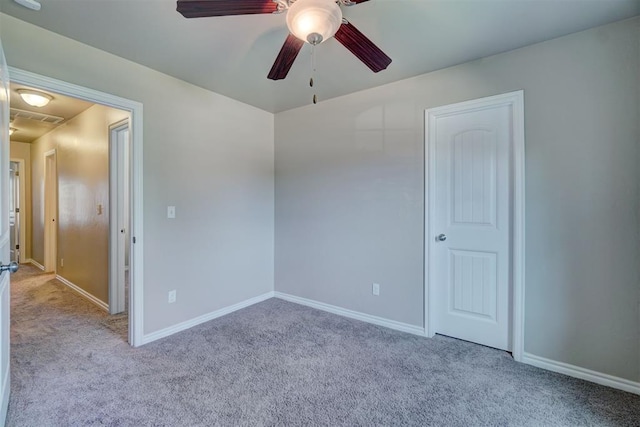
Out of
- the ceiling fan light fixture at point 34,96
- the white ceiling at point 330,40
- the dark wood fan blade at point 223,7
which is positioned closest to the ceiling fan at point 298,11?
the dark wood fan blade at point 223,7

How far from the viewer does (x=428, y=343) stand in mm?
2527

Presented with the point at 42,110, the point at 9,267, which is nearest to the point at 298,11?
the point at 9,267

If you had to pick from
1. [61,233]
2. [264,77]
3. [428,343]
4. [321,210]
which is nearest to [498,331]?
[428,343]

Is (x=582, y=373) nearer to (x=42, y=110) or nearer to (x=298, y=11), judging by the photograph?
(x=298, y=11)

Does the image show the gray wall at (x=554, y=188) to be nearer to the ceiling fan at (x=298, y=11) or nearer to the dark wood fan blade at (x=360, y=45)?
the dark wood fan blade at (x=360, y=45)

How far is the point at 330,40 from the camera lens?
2066 millimetres

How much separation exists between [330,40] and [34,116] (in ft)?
13.6

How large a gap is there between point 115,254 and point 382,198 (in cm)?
292

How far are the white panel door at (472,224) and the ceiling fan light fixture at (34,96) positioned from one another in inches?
151

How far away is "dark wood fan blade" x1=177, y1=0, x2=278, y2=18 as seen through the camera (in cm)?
123

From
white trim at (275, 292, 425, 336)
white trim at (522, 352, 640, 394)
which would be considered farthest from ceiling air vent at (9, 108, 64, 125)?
white trim at (522, 352, 640, 394)

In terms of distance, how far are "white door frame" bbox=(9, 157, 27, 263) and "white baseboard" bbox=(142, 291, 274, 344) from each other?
5.22 metres

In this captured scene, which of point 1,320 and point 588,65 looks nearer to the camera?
point 1,320

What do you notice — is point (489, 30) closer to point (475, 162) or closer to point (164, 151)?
point (475, 162)
